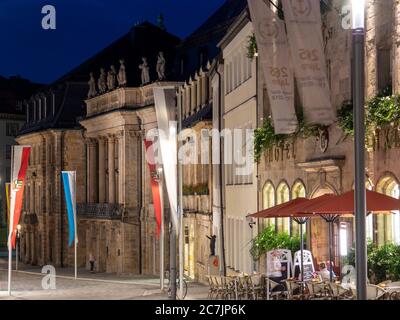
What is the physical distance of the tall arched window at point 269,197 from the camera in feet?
114

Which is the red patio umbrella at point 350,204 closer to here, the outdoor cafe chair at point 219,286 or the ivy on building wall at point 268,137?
the outdoor cafe chair at point 219,286

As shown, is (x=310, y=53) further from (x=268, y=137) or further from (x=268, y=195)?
(x=268, y=195)

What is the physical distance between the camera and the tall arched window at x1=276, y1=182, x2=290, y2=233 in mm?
32562

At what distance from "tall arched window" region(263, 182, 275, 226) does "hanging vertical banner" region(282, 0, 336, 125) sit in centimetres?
1321

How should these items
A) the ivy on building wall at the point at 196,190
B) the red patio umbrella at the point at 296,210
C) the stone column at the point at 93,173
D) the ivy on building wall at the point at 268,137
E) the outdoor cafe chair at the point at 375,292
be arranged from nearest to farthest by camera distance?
the outdoor cafe chair at the point at 375,292 < the red patio umbrella at the point at 296,210 < the ivy on building wall at the point at 268,137 < the ivy on building wall at the point at 196,190 < the stone column at the point at 93,173

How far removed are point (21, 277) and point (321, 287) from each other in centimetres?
4512

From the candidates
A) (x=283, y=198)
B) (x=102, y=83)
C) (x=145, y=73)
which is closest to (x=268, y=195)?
(x=283, y=198)

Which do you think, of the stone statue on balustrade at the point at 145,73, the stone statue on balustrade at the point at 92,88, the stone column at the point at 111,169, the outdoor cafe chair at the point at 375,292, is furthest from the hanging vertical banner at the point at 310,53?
the stone statue on balustrade at the point at 92,88

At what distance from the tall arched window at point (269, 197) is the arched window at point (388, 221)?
1029cm

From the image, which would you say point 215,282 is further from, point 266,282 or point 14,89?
point 14,89

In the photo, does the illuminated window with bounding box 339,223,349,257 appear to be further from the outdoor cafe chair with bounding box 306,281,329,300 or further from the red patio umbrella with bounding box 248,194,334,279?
the outdoor cafe chair with bounding box 306,281,329,300

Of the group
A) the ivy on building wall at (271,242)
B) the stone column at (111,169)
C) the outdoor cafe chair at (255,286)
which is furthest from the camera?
the stone column at (111,169)

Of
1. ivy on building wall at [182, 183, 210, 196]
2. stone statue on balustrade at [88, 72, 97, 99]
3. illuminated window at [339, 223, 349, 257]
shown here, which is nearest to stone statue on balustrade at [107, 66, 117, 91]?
stone statue on balustrade at [88, 72, 97, 99]

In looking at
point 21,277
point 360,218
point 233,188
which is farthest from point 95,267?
point 360,218
